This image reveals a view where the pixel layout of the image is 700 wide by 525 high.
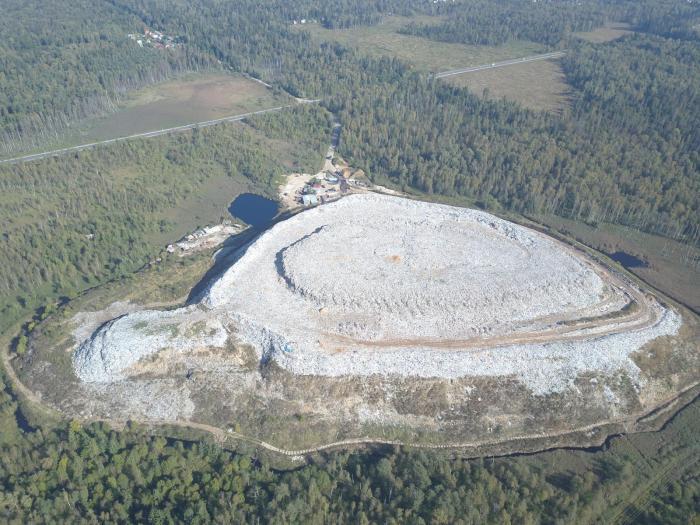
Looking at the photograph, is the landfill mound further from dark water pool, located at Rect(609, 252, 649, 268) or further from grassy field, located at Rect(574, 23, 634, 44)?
grassy field, located at Rect(574, 23, 634, 44)

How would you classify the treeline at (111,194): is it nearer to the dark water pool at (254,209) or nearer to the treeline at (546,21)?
the dark water pool at (254,209)

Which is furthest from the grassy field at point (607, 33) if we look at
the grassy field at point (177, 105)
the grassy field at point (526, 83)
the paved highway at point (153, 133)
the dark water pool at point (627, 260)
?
the dark water pool at point (627, 260)

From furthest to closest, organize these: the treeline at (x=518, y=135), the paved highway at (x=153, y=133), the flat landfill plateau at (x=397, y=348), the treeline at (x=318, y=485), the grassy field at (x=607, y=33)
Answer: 1. the grassy field at (x=607, y=33)
2. the paved highway at (x=153, y=133)
3. the treeline at (x=518, y=135)
4. the flat landfill plateau at (x=397, y=348)
5. the treeline at (x=318, y=485)

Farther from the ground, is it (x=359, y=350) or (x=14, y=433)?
(x=359, y=350)

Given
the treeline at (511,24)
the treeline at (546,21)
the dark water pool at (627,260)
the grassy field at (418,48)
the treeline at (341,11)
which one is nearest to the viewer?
the dark water pool at (627,260)

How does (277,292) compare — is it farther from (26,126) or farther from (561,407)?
(26,126)

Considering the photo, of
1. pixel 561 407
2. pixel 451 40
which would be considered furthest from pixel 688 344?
pixel 451 40

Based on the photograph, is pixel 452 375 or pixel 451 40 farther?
pixel 451 40

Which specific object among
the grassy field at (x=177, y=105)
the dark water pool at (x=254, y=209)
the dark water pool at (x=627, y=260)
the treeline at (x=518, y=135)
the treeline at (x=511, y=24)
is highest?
the treeline at (x=511, y=24)
